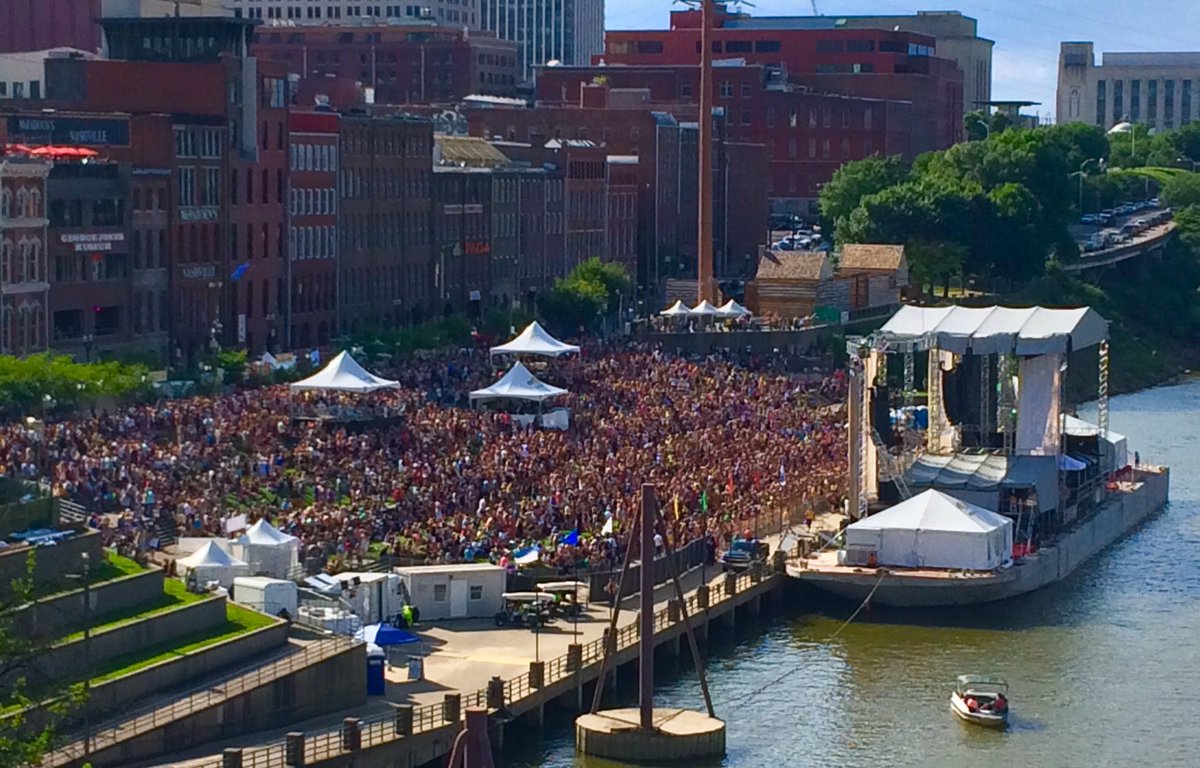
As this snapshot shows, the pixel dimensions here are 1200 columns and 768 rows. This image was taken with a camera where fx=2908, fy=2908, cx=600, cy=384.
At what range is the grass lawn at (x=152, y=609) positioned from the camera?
5141cm

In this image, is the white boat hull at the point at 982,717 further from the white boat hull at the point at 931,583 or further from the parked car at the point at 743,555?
the parked car at the point at 743,555

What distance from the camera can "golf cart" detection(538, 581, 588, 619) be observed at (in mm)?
63469

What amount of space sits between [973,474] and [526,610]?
2119cm

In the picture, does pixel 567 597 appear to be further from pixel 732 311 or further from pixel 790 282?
pixel 790 282

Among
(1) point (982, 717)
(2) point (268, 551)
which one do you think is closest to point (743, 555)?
(1) point (982, 717)

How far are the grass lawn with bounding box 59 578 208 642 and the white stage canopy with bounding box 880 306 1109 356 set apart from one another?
33.6 m

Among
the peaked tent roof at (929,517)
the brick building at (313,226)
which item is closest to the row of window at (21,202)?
the brick building at (313,226)

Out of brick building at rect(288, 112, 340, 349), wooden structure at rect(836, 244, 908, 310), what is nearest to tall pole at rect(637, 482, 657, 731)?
brick building at rect(288, 112, 340, 349)

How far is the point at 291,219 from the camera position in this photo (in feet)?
379

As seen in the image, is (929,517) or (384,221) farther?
(384,221)

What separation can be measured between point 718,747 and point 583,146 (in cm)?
9750

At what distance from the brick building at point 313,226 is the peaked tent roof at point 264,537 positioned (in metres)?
54.1

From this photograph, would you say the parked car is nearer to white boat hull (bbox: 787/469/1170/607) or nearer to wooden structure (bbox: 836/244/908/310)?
white boat hull (bbox: 787/469/1170/607)

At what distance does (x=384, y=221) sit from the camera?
125438mm
